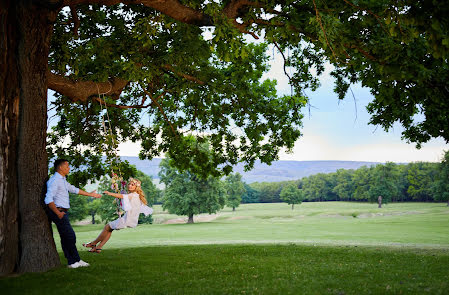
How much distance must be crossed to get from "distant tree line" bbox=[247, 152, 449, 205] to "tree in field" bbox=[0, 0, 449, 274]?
67.0m

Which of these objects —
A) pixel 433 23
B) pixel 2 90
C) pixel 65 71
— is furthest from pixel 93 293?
pixel 65 71

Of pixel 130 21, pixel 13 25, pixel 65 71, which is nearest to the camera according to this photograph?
pixel 13 25

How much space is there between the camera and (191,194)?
58.2 metres

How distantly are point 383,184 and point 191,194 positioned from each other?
5049 centimetres

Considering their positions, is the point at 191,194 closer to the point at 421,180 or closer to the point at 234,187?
the point at 234,187

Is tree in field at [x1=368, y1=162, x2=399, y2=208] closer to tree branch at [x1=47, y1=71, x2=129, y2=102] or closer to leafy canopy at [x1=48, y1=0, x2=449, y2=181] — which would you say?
leafy canopy at [x1=48, y1=0, x2=449, y2=181]

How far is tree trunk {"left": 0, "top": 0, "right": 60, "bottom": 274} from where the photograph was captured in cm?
895

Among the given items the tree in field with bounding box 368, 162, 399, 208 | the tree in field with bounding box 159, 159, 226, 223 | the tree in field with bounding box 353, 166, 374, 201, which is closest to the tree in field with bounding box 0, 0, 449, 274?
the tree in field with bounding box 159, 159, 226, 223

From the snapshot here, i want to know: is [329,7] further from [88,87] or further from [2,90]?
[2,90]

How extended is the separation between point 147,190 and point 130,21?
185ft

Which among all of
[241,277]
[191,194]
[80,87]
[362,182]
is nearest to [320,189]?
[362,182]

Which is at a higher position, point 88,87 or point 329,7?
point 329,7

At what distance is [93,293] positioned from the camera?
728cm

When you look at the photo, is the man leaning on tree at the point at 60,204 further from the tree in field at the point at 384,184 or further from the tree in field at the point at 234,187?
the tree in field at the point at 384,184
